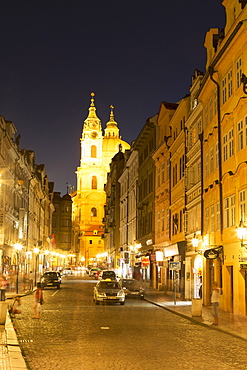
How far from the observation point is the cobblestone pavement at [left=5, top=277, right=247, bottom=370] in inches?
476

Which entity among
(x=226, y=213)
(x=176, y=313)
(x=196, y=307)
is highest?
(x=226, y=213)

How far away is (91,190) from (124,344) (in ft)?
480

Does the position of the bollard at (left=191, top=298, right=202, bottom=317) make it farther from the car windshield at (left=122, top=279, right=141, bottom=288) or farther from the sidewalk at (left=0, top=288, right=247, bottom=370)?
the car windshield at (left=122, top=279, right=141, bottom=288)

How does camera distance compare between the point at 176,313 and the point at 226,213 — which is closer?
the point at 176,313

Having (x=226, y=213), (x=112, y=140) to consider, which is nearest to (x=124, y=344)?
(x=226, y=213)

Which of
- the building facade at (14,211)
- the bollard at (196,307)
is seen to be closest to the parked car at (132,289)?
the building facade at (14,211)

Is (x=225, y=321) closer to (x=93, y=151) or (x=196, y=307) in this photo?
(x=196, y=307)

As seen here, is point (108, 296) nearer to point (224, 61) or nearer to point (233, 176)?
point (233, 176)

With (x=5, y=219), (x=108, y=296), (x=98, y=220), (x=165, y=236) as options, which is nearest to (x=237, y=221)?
(x=108, y=296)

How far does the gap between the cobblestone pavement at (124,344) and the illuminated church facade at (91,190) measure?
139015 millimetres

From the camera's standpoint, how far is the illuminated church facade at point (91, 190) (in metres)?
162

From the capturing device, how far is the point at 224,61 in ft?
88.4

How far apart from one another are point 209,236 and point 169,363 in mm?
18299

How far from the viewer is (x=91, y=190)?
161000mm
